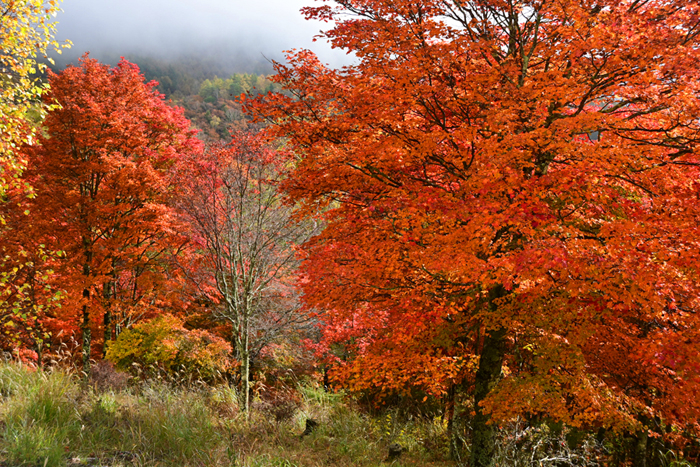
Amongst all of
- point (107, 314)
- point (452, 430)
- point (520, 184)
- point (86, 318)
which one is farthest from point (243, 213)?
point (107, 314)

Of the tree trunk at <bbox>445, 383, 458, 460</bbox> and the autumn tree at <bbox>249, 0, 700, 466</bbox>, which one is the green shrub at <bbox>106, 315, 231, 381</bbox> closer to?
the autumn tree at <bbox>249, 0, 700, 466</bbox>

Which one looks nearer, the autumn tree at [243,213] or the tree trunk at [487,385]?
the tree trunk at [487,385]

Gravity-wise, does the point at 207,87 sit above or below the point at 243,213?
above

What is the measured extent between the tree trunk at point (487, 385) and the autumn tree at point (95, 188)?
31.4 feet

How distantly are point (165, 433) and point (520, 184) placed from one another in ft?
18.5

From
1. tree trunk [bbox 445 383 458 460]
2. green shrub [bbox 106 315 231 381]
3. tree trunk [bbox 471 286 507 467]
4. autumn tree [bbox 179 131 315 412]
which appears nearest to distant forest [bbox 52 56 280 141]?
autumn tree [bbox 179 131 315 412]

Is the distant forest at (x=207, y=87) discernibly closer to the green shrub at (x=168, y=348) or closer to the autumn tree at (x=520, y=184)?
the autumn tree at (x=520, y=184)

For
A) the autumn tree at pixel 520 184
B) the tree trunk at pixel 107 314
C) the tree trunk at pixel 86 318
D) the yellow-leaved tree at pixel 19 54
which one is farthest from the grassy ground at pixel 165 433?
the tree trunk at pixel 107 314

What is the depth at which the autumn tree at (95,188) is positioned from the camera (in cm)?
1143

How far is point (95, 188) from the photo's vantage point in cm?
1230

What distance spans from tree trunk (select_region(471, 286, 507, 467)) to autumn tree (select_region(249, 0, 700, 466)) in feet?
0.11

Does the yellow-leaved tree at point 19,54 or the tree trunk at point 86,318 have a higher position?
the yellow-leaved tree at point 19,54

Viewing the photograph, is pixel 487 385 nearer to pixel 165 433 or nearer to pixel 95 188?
pixel 165 433

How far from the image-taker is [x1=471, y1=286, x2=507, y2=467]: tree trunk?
20.8 ft
